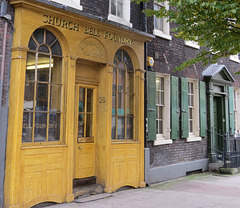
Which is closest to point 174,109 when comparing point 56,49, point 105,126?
point 105,126

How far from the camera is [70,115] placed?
263 inches

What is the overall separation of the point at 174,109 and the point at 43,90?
500 centimetres

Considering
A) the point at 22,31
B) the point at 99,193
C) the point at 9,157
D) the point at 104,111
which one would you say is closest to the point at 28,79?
the point at 22,31

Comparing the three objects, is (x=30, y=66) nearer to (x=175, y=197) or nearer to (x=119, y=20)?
(x=119, y=20)

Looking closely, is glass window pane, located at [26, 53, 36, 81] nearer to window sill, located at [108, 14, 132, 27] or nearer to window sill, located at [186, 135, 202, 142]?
window sill, located at [108, 14, 132, 27]

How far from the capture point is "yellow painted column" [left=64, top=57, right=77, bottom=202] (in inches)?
257

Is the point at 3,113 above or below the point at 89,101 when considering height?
below

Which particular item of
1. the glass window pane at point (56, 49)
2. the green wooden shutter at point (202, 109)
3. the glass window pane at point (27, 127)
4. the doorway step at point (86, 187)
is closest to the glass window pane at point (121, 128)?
the doorway step at point (86, 187)

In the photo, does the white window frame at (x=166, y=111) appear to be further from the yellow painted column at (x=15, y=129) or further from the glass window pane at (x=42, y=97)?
the yellow painted column at (x=15, y=129)

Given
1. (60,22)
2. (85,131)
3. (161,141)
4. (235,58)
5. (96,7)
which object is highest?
(235,58)

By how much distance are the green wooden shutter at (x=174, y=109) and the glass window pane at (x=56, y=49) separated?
454 cm

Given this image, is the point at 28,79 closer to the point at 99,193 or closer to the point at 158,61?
the point at 99,193

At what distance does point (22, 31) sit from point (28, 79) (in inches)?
38.1

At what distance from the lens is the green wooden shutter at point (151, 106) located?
353 inches
